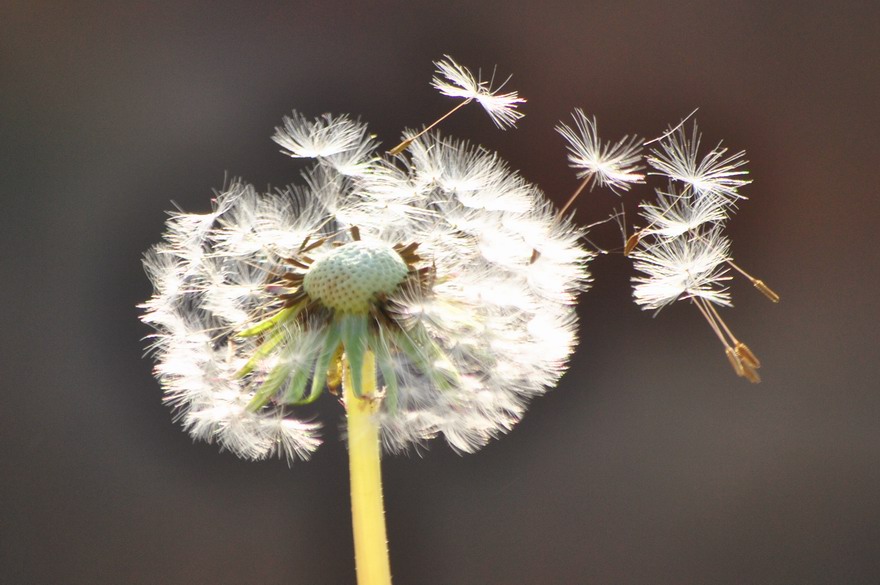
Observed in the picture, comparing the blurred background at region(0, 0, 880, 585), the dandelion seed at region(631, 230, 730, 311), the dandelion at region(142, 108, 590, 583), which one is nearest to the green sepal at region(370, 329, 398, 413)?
the dandelion at region(142, 108, 590, 583)

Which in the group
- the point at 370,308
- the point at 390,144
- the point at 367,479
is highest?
the point at 390,144

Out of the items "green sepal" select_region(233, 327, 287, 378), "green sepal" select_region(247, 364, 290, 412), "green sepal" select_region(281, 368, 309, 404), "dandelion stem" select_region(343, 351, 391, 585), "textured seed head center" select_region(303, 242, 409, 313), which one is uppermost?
"textured seed head center" select_region(303, 242, 409, 313)

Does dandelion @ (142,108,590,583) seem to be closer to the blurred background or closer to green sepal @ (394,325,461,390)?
green sepal @ (394,325,461,390)

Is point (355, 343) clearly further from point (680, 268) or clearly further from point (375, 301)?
point (680, 268)

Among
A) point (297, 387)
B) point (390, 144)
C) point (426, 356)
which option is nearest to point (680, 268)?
point (426, 356)

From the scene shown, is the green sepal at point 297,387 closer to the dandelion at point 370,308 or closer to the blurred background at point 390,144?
the dandelion at point 370,308

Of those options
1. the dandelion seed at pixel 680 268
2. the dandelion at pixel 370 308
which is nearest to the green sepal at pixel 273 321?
the dandelion at pixel 370 308
